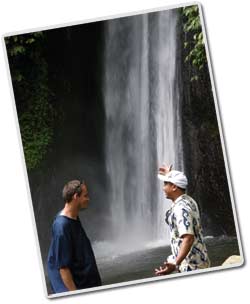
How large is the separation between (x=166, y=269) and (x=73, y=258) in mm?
403

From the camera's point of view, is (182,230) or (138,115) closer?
(182,230)

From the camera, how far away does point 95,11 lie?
325cm

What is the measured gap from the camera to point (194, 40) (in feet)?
10.6

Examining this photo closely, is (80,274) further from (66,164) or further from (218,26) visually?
(218,26)

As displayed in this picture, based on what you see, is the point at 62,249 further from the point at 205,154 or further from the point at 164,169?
the point at 205,154

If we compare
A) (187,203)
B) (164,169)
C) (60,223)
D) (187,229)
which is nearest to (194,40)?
(164,169)

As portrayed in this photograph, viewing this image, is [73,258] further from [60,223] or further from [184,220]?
[184,220]

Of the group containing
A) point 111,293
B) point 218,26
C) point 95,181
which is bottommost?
point 111,293

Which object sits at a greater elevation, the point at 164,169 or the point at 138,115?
the point at 138,115

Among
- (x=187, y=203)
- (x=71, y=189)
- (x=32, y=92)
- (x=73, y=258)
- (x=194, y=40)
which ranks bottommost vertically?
(x=73, y=258)

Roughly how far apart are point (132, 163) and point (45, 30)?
70 cm

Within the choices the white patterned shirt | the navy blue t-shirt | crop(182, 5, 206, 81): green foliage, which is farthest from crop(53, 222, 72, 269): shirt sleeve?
crop(182, 5, 206, 81): green foliage

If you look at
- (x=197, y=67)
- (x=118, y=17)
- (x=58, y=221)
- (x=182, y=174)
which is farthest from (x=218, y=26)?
(x=58, y=221)

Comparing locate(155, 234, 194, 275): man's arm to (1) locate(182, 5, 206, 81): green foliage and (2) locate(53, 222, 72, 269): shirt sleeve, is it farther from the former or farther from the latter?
(1) locate(182, 5, 206, 81): green foliage
